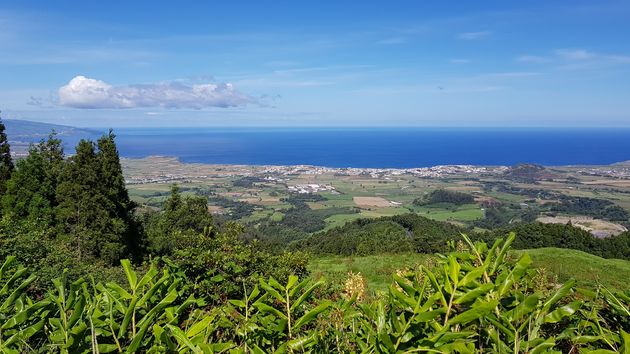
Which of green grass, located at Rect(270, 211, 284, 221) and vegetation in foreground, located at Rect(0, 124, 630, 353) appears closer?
vegetation in foreground, located at Rect(0, 124, 630, 353)

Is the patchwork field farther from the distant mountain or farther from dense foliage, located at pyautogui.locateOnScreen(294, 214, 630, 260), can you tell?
the distant mountain

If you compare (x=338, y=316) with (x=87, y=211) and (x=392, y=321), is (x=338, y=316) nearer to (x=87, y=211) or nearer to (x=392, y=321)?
(x=392, y=321)

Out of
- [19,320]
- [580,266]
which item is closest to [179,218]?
[580,266]

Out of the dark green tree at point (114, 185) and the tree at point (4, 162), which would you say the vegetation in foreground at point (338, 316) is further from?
the tree at point (4, 162)

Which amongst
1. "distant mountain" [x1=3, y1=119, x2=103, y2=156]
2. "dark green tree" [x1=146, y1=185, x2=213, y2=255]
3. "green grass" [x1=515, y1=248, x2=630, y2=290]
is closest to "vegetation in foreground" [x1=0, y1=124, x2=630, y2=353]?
"green grass" [x1=515, y1=248, x2=630, y2=290]

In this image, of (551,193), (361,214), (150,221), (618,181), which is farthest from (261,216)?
(618,181)

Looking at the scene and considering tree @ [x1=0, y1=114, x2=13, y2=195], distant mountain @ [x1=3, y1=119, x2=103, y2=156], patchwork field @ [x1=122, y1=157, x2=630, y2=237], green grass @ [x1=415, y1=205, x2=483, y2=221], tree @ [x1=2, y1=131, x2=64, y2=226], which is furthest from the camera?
distant mountain @ [x1=3, y1=119, x2=103, y2=156]

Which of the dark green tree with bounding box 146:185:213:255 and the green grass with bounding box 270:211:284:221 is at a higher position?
the dark green tree with bounding box 146:185:213:255

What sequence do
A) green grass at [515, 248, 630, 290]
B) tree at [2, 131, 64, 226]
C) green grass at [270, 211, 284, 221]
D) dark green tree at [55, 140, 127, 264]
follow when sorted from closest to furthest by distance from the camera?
green grass at [515, 248, 630, 290]
dark green tree at [55, 140, 127, 264]
tree at [2, 131, 64, 226]
green grass at [270, 211, 284, 221]
